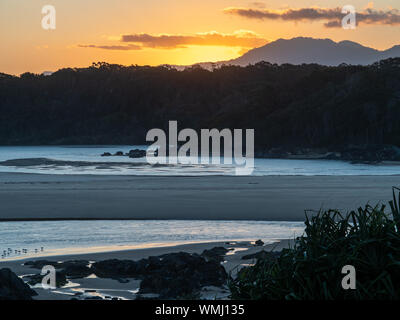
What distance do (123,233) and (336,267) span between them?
1058cm

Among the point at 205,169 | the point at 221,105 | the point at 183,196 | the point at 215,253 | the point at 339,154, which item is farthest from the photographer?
the point at 221,105

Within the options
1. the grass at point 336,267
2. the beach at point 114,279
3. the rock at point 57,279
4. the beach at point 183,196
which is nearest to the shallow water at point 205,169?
the beach at point 183,196

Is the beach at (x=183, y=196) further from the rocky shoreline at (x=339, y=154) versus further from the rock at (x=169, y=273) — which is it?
the rocky shoreline at (x=339, y=154)

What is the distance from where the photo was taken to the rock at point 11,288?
827 centimetres

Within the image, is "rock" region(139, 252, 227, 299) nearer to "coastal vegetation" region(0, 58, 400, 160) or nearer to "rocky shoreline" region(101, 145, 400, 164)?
"rocky shoreline" region(101, 145, 400, 164)

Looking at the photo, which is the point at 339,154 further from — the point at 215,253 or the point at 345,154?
the point at 215,253

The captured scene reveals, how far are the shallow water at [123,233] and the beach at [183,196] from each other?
1183 mm

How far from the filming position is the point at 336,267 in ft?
18.2

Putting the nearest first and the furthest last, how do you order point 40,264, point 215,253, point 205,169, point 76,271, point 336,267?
point 336,267
point 76,271
point 40,264
point 215,253
point 205,169

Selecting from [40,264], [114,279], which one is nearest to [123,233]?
[40,264]

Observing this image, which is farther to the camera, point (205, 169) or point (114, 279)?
point (205, 169)

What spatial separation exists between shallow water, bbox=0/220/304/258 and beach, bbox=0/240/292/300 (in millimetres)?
635

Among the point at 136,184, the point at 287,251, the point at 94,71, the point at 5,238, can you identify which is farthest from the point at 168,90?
the point at 287,251

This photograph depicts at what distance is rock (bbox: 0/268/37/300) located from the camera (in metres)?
8.27
